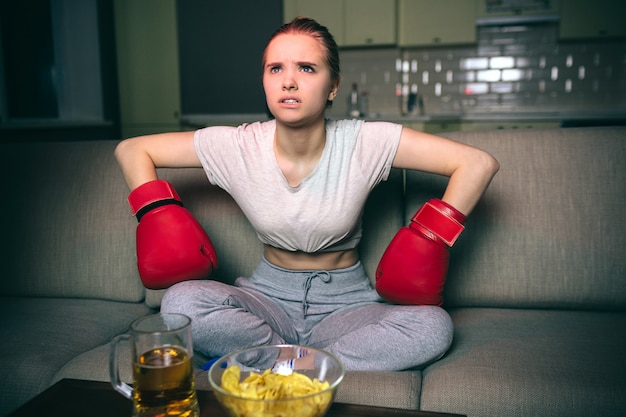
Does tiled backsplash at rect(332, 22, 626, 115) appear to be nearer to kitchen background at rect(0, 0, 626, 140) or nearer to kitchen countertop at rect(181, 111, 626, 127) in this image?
kitchen background at rect(0, 0, 626, 140)

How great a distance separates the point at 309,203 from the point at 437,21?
349cm

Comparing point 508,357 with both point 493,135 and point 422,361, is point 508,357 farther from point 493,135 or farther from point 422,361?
point 493,135

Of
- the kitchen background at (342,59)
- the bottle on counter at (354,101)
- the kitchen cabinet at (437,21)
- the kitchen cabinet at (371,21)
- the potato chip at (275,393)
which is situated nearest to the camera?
the potato chip at (275,393)

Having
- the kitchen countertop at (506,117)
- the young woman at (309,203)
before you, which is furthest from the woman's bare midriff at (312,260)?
the kitchen countertop at (506,117)

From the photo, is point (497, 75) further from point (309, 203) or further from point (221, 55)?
point (309, 203)

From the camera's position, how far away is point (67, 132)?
4031mm

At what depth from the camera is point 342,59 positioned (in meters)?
4.80

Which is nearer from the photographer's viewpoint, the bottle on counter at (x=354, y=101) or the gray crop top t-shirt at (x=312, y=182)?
the gray crop top t-shirt at (x=312, y=182)

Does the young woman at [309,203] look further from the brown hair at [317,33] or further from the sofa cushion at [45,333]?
the sofa cushion at [45,333]

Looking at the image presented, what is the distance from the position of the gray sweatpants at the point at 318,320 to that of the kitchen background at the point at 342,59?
3.00m

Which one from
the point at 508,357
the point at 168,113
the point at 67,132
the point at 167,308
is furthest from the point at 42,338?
the point at 168,113

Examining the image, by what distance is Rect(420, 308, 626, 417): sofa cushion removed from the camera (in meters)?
1.06

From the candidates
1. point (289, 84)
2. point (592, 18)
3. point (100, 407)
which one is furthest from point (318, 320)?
point (592, 18)

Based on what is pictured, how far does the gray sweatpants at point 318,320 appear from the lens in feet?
3.94
